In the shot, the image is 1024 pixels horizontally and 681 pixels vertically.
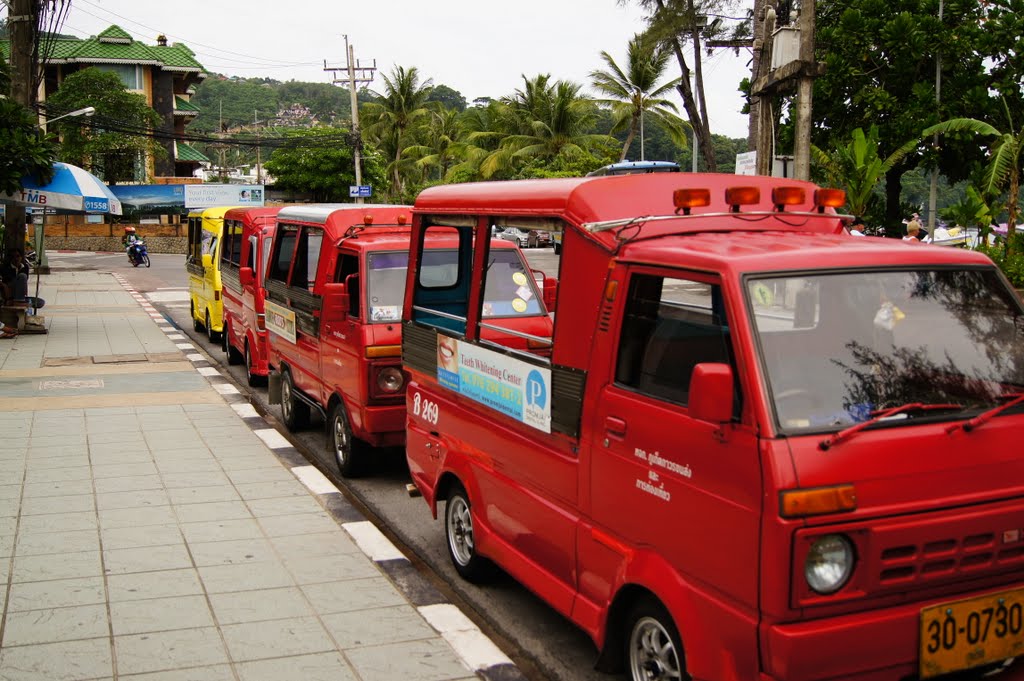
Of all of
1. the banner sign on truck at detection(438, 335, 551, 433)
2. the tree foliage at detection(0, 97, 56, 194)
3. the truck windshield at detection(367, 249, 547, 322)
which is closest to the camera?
the banner sign on truck at detection(438, 335, 551, 433)

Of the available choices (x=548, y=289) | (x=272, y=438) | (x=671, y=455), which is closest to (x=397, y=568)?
(x=548, y=289)

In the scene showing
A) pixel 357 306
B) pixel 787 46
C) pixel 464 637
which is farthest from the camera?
pixel 787 46

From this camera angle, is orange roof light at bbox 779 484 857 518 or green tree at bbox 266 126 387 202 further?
green tree at bbox 266 126 387 202

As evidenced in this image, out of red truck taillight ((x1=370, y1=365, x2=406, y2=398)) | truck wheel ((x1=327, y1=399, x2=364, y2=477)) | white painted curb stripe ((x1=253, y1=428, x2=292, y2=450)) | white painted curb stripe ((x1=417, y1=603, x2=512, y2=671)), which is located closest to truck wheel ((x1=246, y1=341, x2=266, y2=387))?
white painted curb stripe ((x1=253, y1=428, x2=292, y2=450))

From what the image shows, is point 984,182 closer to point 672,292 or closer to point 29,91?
point 672,292

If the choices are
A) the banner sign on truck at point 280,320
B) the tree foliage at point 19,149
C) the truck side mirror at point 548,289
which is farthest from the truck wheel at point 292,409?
the tree foliage at point 19,149

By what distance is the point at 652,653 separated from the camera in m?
4.21

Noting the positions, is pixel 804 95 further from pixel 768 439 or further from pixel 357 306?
pixel 768 439

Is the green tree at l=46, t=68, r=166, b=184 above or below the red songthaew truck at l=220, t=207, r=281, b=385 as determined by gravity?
above

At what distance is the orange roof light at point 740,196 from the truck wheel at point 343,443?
4.82 m

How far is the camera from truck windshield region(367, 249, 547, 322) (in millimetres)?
6559

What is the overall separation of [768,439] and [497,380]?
228cm

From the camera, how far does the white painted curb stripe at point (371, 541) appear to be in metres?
6.85

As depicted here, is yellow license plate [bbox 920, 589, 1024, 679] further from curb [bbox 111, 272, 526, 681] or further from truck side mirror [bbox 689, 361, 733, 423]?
curb [bbox 111, 272, 526, 681]
